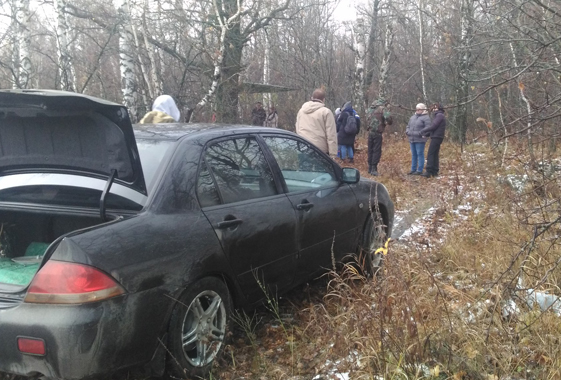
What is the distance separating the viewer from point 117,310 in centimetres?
237

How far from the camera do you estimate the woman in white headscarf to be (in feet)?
18.7

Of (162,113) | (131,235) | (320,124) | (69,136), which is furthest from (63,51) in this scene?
(131,235)

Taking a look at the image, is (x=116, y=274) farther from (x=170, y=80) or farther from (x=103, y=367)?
(x=170, y=80)

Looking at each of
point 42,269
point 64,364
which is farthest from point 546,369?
point 42,269

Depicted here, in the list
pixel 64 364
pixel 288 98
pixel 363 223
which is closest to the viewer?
pixel 64 364

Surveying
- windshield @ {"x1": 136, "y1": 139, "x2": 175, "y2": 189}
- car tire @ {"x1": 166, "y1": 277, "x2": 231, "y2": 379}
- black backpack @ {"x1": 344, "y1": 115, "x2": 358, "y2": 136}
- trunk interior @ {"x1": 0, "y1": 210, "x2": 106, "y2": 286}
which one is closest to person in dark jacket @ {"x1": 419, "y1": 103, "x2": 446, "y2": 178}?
black backpack @ {"x1": 344, "y1": 115, "x2": 358, "y2": 136}

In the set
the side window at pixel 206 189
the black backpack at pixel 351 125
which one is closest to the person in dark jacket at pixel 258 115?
the black backpack at pixel 351 125

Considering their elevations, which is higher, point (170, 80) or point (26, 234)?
point (170, 80)

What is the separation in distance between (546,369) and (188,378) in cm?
211

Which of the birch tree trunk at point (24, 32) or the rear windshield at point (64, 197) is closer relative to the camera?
the rear windshield at point (64, 197)

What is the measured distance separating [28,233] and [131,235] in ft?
4.49

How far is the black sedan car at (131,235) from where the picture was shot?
2293mm

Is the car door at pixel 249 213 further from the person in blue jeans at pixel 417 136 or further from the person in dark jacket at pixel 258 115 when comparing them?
the person in dark jacket at pixel 258 115

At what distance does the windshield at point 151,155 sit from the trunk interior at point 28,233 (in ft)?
1.82
